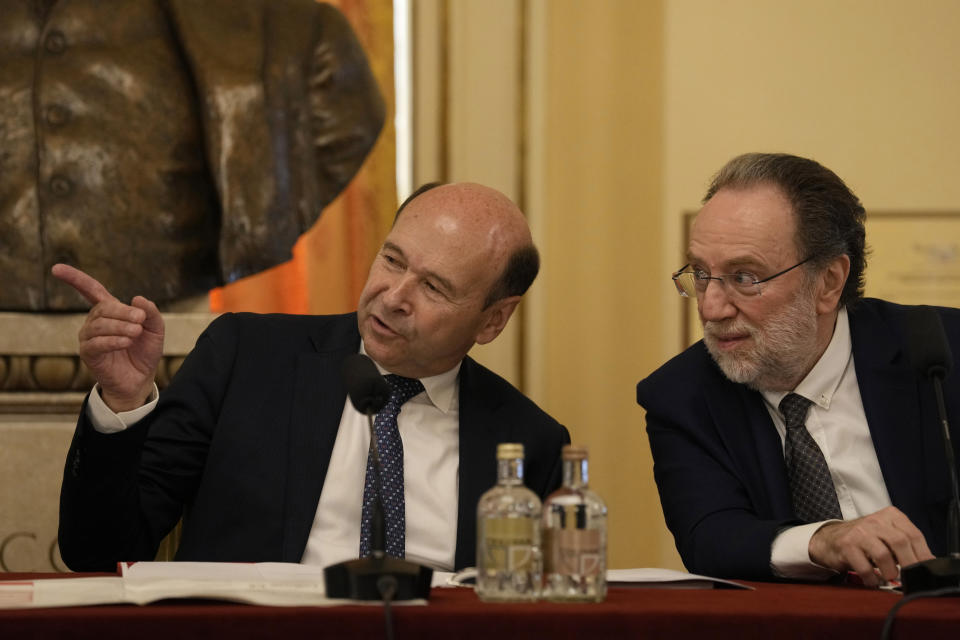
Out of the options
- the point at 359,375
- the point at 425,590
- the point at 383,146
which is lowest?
the point at 425,590

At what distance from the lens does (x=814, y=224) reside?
2.43 m

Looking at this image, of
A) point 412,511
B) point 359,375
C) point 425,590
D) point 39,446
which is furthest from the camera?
point 39,446

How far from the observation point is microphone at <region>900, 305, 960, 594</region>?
1509 millimetres

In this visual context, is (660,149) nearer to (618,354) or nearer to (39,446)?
(618,354)

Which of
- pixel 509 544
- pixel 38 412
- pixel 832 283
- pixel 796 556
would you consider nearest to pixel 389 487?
pixel 796 556

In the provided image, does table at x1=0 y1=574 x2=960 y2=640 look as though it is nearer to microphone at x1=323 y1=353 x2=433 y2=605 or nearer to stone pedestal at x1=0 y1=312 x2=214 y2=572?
microphone at x1=323 y1=353 x2=433 y2=605

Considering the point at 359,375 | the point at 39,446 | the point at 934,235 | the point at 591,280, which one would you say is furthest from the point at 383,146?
the point at 359,375

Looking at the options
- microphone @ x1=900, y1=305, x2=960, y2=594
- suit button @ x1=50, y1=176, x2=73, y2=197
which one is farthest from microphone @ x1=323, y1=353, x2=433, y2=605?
suit button @ x1=50, y1=176, x2=73, y2=197

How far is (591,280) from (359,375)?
313 cm

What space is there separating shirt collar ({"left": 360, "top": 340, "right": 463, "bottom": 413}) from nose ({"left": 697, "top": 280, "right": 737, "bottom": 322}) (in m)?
0.53

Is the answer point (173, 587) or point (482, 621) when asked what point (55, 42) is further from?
point (482, 621)

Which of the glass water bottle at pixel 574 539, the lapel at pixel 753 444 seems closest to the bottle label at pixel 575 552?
the glass water bottle at pixel 574 539

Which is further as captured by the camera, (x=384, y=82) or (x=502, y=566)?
(x=384, y=82)

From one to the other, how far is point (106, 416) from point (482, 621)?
2.97 feet
